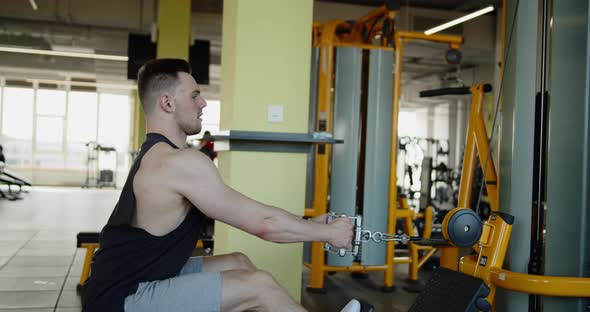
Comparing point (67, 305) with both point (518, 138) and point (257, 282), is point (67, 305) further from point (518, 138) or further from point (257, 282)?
point (518, 138)

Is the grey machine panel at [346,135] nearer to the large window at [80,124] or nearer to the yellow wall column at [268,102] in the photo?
the yellow wall column at [268,102]

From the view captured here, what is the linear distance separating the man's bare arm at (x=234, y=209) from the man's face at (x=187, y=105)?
205 millimetres

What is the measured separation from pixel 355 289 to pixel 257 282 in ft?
8.59

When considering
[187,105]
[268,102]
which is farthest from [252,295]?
[268,102]

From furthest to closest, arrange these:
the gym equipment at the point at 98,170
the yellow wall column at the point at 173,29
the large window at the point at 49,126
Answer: the large window at the point at 49,126
the gym equipment at the point at 98,170
the yellow wall column at the point at 173,29

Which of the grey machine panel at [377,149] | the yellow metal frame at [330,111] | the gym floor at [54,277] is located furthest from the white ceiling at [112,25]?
the grey machine panel at [377,149]

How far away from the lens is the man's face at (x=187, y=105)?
6.16 feet

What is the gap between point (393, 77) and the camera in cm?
423

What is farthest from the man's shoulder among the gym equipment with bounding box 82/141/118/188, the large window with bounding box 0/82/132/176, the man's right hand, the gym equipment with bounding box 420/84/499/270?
the large window with bounding box 0/82/132/176

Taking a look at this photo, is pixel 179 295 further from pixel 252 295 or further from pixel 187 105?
pixel 187 105

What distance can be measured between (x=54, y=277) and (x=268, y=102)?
2314mm

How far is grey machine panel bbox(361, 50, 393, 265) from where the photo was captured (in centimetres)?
417

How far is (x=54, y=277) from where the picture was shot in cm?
428

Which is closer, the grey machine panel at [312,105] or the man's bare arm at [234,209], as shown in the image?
the man's bare arm at [234,209]
